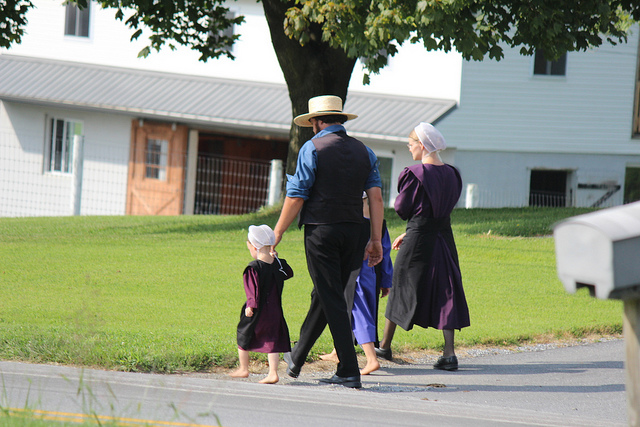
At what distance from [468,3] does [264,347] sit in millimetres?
6601

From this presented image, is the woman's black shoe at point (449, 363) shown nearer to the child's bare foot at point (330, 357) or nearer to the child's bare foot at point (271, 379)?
the child's bare foot at point (330, 357)

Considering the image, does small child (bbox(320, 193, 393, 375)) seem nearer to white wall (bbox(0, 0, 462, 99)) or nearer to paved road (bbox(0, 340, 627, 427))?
paved road (bbox(0, 340, 627, 427))

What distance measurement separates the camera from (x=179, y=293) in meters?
9.42

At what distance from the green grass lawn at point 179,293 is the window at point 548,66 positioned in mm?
8464

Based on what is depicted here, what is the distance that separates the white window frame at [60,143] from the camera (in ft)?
90.8

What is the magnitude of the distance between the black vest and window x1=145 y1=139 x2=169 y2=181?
2103 cm

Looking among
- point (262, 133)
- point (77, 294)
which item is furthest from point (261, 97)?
point (77, 294)

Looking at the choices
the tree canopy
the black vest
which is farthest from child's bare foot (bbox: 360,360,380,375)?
the tree canopy

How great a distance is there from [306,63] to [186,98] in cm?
1099

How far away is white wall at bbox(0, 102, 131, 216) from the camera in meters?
26.9

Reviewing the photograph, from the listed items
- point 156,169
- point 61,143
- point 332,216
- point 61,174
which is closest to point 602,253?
point 332,216

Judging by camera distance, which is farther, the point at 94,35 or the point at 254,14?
the point at 94,35

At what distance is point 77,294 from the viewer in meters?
9.09

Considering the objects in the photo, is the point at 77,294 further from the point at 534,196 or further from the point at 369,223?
the point at 534,196
